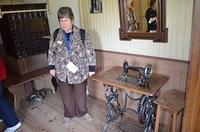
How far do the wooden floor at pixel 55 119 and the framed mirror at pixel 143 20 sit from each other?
1119 mm

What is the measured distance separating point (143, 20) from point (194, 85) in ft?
3.39

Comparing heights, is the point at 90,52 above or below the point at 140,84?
above

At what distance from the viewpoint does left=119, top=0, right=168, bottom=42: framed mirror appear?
1.91 meters

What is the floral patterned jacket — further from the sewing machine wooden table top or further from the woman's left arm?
the sewing machine wooden table top

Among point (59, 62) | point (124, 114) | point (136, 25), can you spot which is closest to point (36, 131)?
point (59, 62)

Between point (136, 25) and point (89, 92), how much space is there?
151 centimetres

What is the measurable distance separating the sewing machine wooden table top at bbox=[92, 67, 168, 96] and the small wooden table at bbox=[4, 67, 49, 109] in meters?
1.12

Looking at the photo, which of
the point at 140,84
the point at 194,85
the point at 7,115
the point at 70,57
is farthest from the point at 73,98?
the point at 194,85

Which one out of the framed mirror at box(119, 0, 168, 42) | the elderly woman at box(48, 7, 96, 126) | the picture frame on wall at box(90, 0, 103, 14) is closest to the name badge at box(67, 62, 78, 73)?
the elderly woman at box(48, 7, 96, 126)

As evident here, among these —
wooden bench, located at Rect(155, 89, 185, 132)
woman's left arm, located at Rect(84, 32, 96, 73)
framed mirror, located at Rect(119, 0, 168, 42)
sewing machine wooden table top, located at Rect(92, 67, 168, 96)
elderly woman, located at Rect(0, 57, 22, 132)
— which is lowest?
elderly woman, located at Rect(0, 57, 22, 132)

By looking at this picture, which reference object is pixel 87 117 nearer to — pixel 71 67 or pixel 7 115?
pixel 71 67

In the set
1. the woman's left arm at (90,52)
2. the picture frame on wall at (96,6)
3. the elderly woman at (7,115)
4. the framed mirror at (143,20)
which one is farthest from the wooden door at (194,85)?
the elderly woman at (7,115)

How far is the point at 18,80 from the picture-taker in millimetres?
2650

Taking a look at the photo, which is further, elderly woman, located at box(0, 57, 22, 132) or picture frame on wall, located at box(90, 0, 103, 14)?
picture frame on wall, located at box(90, 0, 103, 14)
